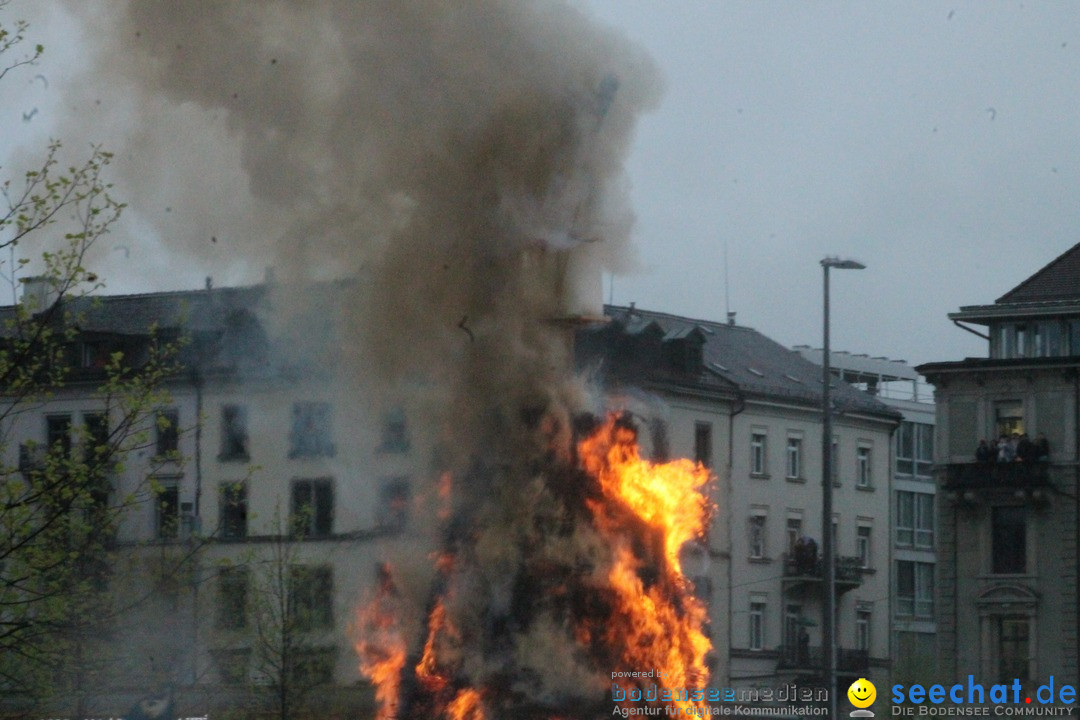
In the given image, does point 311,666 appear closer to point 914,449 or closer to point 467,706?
point 467,706

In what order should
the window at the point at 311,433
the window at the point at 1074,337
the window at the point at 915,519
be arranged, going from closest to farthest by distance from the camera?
the window at the point at 311,433 → the window at the point at 1074,337 → the window at the point at 915,519

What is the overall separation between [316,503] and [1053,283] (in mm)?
33343

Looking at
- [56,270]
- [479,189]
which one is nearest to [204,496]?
[479,189]

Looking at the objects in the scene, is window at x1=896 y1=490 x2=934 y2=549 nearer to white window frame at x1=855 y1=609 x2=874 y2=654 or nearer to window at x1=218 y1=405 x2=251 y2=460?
white window frame at x1=855 y1=609 x2=874 y2=654

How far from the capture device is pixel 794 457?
7212 centimetres

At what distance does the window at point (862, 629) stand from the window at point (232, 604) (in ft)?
108

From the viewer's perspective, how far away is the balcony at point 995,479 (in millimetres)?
65062

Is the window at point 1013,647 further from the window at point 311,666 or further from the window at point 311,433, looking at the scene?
the window at point 311,433

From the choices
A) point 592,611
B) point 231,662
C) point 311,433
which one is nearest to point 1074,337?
point 311,433

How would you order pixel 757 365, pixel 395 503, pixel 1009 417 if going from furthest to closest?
pixel 757 365 < pixel 1009 417 < pixel 395 503

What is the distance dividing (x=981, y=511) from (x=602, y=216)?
3805 cm

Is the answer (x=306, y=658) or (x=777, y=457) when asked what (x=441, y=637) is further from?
(x=777, y=457)

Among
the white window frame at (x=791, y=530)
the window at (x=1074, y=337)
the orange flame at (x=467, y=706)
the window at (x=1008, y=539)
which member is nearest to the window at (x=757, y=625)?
the white window frame at (x=791, y=530)

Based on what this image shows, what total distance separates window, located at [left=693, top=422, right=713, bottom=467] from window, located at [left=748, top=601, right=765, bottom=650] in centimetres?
639
